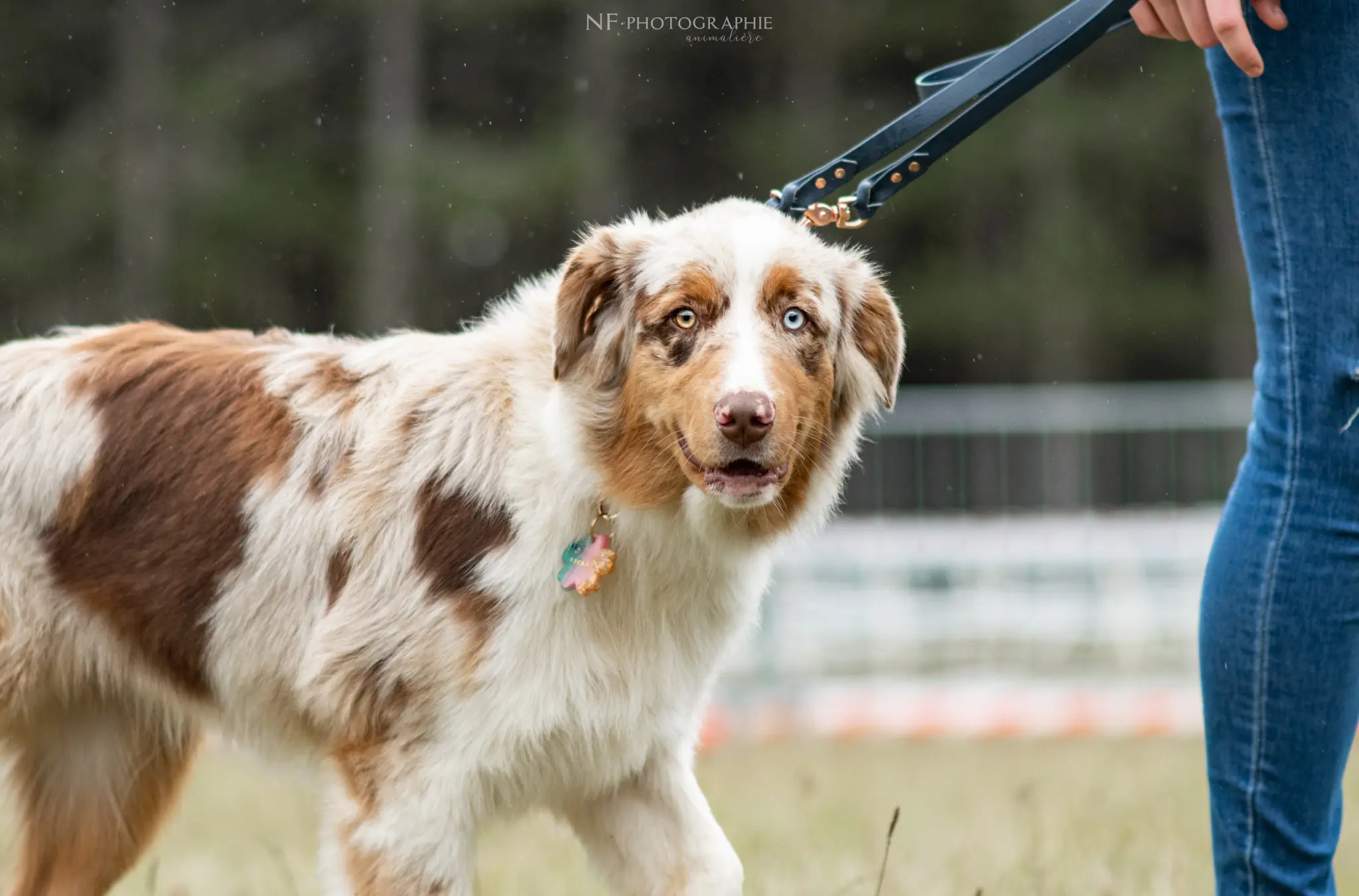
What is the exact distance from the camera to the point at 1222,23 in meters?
3.01

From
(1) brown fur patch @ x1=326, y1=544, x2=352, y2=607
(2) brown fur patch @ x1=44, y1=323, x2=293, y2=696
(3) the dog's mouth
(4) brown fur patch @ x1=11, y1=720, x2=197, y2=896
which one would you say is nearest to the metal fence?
(4) brown fur patch @ x1=11, y1=720, x2=197, y2=896

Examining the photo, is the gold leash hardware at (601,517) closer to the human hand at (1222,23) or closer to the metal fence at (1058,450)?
→ the human hand at (1222,23)

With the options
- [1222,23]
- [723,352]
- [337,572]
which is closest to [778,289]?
[723,352]

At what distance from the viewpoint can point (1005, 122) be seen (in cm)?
2489

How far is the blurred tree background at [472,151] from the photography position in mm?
22656

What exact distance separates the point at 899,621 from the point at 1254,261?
29.2ft

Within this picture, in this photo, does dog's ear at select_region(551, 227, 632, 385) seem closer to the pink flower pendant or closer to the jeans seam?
the pink flower pendant

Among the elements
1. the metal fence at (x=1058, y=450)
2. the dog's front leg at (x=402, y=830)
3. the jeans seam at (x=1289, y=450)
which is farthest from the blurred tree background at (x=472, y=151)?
the jeans seam at (x=1289, y=450)

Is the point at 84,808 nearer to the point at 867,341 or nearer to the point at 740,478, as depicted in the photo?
the point at 740,478

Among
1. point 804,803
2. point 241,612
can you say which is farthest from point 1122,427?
point 241,612

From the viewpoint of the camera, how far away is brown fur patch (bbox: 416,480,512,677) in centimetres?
373

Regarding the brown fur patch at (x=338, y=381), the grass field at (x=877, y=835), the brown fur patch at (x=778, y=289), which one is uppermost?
the brown fur patch at (x=778, y=289)

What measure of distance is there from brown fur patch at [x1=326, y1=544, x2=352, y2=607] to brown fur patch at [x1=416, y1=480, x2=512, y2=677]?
203 millimetres

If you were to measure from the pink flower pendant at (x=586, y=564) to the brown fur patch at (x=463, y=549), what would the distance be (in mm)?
149
